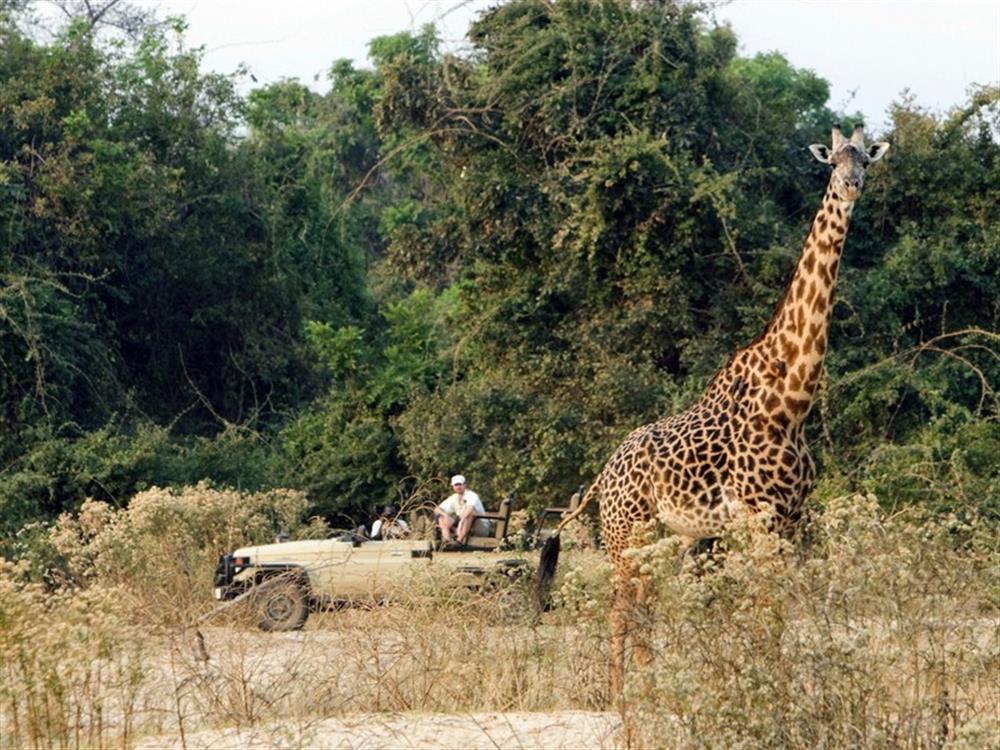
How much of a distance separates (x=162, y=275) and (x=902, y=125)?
10.5 m

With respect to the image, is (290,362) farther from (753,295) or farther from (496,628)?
(496,628)

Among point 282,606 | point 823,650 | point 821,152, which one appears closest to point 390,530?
point 282,606

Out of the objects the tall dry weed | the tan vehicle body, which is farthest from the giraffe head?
the tan vehicle body

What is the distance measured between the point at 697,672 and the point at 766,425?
383 cm

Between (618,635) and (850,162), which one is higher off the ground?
(850,162)

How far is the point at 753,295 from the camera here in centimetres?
2092

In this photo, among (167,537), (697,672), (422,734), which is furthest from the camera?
(167,537)

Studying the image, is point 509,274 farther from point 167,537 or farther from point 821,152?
point 821,152

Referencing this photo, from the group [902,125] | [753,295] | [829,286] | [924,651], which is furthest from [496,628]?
[902,125]

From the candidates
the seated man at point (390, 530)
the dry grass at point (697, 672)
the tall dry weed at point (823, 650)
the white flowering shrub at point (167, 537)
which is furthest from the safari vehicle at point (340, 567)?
the tall dry weed at point (823, 650)

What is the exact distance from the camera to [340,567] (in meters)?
14.9

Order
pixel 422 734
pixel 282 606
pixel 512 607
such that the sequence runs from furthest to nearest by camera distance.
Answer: pixel 282 606 → pixel 512 607 → pixel 422 734

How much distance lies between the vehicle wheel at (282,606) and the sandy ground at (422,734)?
3.62m

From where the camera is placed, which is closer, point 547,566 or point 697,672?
point 697,672
